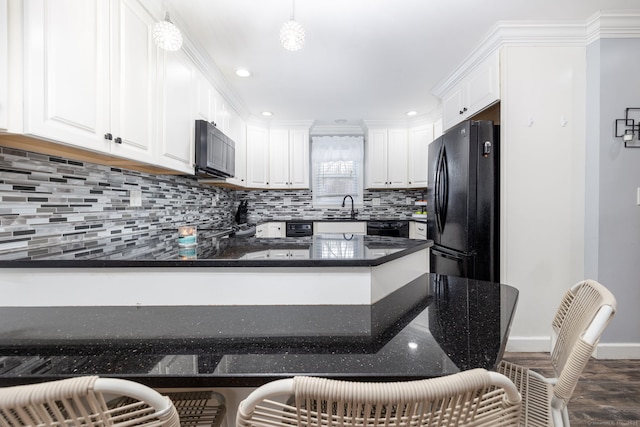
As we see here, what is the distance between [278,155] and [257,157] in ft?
1.04

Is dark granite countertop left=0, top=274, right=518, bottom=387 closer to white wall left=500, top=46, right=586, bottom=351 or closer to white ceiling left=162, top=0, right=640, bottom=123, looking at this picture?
white wall left=500, top=46, right=586, bottom=351

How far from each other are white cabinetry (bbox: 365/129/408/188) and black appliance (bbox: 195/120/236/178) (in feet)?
7.32

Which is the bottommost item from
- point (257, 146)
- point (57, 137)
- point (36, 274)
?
point (36, 274)

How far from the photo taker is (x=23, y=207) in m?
1.29

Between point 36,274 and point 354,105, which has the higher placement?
point 354,105

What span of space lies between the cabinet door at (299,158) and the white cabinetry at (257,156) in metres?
0.34

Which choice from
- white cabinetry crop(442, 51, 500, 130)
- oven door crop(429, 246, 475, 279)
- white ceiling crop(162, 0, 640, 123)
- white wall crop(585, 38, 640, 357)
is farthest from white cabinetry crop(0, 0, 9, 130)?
white wall crop(585, 38, 640, 357)

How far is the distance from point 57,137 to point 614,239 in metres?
3.17

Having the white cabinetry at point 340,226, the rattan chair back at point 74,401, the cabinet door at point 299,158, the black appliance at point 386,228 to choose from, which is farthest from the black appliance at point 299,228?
the rattan chair back at point 74,401

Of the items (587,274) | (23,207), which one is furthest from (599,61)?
(23,207)

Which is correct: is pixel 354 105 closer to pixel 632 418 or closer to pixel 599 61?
pixel 599 61

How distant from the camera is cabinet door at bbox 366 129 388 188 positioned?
4.19 m

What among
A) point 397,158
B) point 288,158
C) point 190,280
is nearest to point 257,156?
point 288,158

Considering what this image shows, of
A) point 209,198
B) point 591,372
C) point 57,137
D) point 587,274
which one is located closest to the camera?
point 57,137
